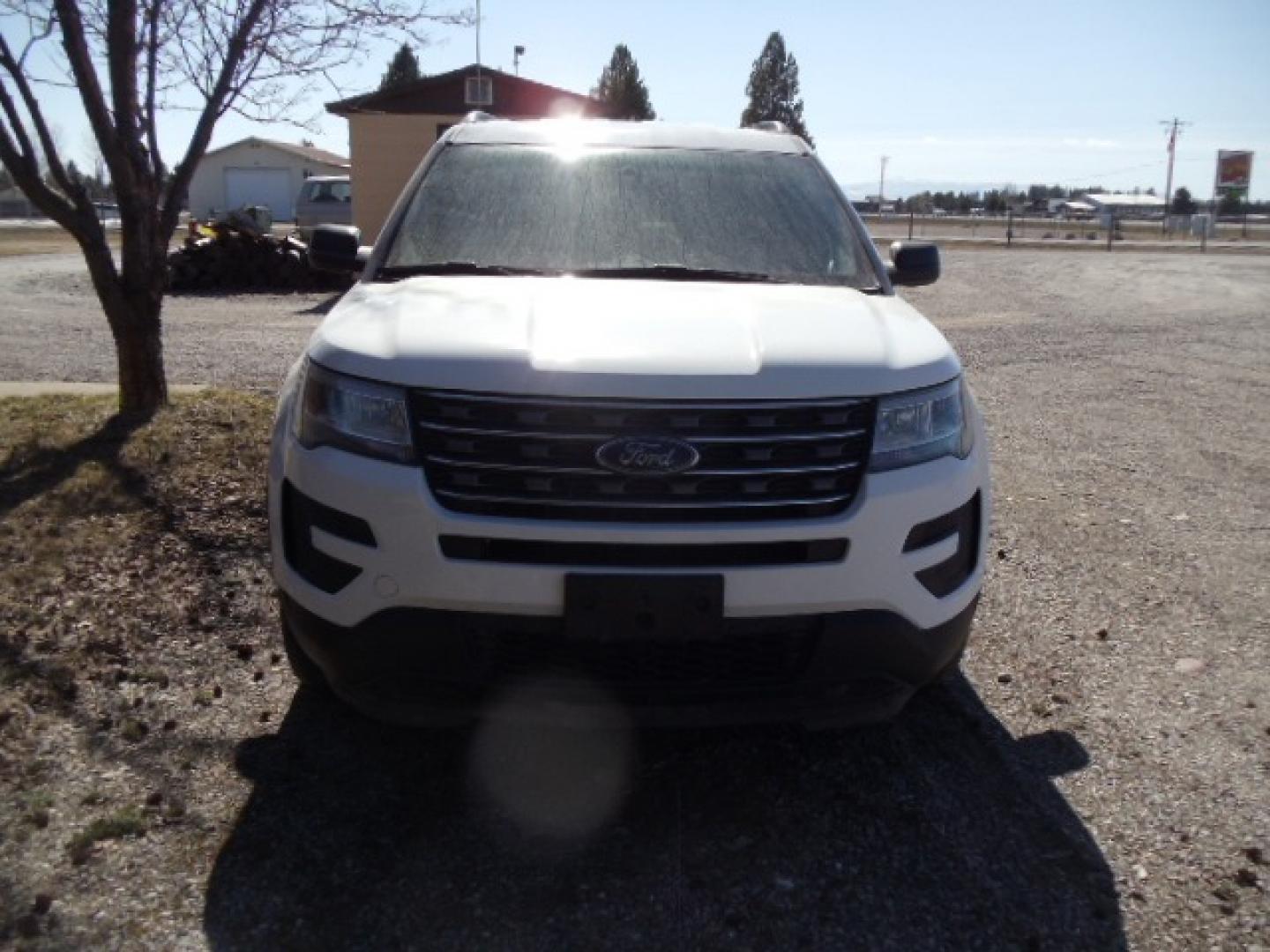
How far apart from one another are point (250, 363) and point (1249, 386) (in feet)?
29.8

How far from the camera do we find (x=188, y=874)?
2.79 m

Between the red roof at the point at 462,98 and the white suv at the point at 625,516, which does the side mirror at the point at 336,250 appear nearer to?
the white suv at the point at 625,516

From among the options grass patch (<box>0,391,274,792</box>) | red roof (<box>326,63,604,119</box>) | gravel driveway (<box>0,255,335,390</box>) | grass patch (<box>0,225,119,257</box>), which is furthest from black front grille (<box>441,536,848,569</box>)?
grass patch (<box>0,225,119,257</box>)

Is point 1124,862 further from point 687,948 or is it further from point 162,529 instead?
point 162,529

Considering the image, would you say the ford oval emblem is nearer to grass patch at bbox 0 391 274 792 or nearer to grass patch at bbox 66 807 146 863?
grass patch at bbox 66 807 146 863

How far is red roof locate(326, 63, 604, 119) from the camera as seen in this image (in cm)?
2298

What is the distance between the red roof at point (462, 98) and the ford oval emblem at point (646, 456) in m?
19.9

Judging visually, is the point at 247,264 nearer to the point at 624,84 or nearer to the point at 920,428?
the point at 920,428

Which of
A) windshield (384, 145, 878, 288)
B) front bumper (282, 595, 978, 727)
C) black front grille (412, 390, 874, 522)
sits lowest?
front bumper (282, 595, 978, 727)

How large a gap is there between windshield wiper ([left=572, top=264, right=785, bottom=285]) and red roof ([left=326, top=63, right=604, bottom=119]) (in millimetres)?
18727

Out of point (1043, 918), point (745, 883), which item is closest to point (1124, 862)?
point (1043, 918)

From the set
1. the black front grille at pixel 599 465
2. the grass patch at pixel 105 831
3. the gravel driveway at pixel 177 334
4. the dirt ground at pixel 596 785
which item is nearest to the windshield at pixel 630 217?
the black front grille at pixel 599 465

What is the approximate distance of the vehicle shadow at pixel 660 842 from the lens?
2.65 metres

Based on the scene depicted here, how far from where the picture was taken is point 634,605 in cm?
274
